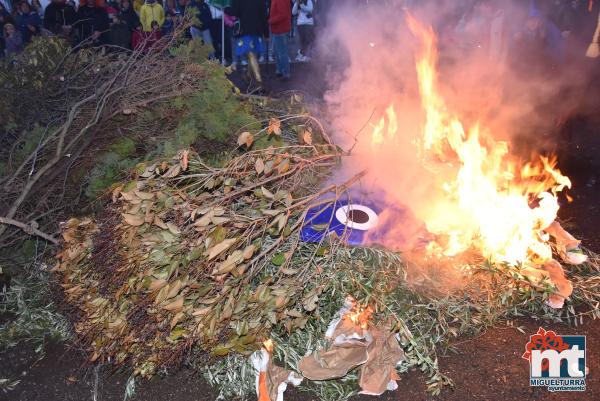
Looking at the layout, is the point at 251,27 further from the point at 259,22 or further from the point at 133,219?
the point at 133,219

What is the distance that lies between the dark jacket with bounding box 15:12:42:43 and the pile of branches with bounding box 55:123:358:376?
10.3 m

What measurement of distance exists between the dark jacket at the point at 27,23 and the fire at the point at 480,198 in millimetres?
10149

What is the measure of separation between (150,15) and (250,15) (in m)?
2.19

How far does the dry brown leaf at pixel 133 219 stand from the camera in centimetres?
349

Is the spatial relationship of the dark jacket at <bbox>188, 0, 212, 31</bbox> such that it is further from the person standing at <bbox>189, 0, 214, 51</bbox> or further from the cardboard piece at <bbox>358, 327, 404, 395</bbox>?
the cardboard piece at <bbox>358, 327, 404, 395</bbox>

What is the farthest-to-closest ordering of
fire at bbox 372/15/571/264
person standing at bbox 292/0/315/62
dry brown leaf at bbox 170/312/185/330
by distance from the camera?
person standing at bbox 292/0/315/62 < fire at bbox 372/15/571/264 < dry brown leaf at bbox 170/312/185/330

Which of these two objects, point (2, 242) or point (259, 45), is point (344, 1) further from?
point (2, 242)

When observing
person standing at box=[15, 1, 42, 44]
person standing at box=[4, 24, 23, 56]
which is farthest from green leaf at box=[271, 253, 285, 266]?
person standing at box=[15, 1, 42, 44]

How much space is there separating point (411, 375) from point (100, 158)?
364cm

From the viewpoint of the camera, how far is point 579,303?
4.38 meters

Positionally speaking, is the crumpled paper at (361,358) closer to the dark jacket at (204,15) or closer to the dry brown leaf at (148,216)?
the dry brown leaf at (148,216)

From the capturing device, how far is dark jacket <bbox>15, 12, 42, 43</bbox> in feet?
39.7

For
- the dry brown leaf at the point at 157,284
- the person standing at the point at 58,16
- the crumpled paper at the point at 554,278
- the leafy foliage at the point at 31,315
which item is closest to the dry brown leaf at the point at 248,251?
the dry brown leaf at the point at 157,284

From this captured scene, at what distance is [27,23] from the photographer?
487 inches
